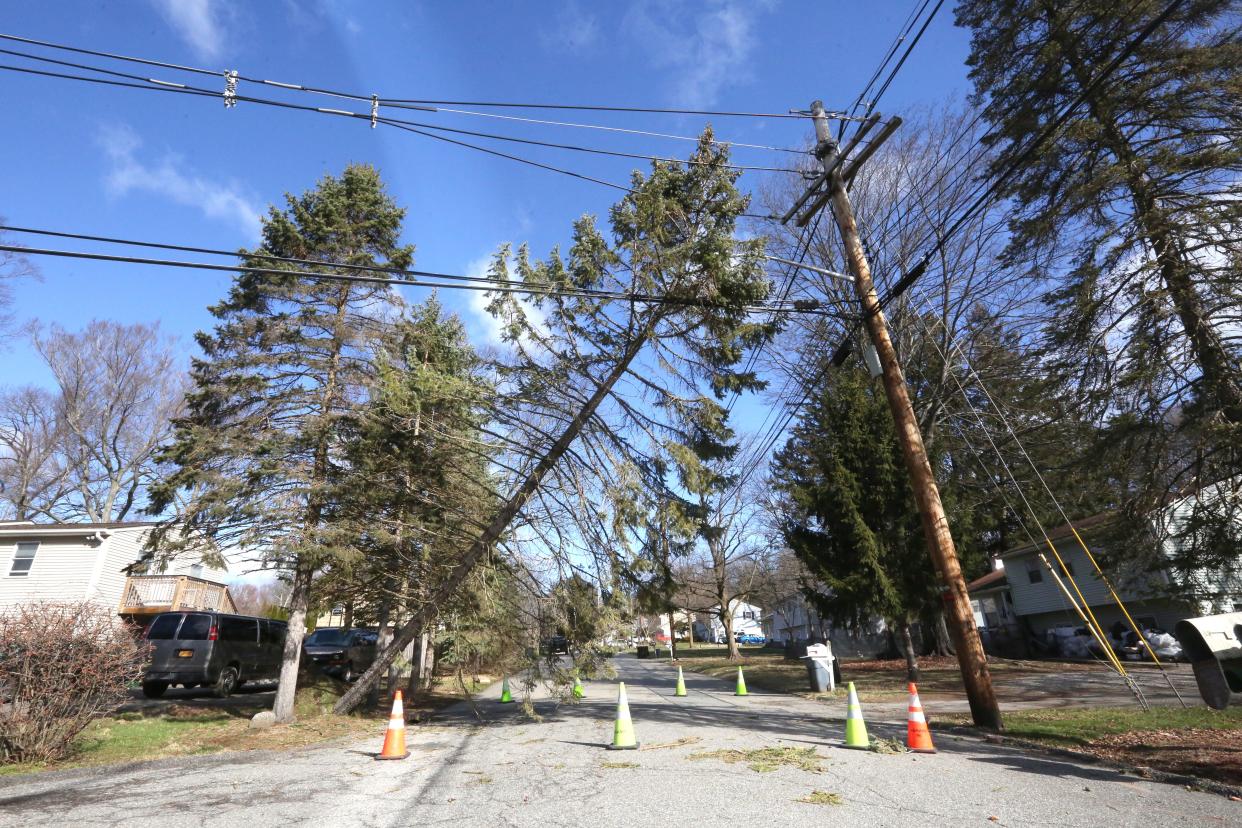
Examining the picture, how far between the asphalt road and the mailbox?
1.04 meters

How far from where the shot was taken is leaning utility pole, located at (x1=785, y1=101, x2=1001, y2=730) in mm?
9172

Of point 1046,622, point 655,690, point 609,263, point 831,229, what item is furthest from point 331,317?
point 1046,622

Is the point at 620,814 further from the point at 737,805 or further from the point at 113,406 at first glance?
the point at 113,406

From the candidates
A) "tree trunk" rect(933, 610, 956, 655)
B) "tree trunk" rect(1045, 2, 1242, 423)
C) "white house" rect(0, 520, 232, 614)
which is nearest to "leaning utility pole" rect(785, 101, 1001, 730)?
"tree trunk" rect(1045, 2, 1242, 423)

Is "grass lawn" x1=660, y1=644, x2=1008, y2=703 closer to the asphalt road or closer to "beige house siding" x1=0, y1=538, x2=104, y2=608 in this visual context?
the asphalt road

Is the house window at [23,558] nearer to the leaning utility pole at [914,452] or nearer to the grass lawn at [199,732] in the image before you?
the grass lawn at [199,732]

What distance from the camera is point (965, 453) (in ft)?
72.3

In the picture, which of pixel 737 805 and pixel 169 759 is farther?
pixel 169 759

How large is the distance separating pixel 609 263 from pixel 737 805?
7.74m

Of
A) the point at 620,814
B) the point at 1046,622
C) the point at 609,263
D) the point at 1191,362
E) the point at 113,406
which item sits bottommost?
the point at 620,814

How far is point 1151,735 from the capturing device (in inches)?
307

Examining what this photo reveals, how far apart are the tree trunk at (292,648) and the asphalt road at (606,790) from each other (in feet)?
9.45

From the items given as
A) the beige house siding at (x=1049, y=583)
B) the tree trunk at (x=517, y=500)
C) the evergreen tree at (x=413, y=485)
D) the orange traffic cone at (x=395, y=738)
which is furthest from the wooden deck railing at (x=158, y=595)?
the beige house siding at (x=1049, y=583)

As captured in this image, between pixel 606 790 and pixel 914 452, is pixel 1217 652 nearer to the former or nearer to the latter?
pixel 914 452
